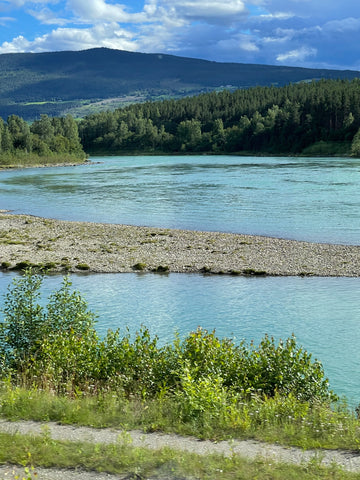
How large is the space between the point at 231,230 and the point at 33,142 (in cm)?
13487

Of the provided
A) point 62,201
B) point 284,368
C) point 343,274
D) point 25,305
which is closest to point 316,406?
point 284,368

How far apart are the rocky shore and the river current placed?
4.87ft

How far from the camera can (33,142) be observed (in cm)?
17100

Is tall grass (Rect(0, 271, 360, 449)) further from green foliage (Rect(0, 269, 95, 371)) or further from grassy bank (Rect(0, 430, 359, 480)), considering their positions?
grassy bank (Rect(0, 430, 359, 480))

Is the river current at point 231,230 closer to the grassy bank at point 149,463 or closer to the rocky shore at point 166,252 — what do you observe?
the rocky shore at point 166,252

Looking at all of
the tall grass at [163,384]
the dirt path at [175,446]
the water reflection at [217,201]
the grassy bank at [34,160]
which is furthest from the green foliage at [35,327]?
the grassy bank at [34,160]

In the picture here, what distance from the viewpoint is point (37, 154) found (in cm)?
16788

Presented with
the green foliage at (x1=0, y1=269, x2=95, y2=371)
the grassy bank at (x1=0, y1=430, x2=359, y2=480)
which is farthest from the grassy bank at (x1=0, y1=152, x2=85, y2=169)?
the grassy bank at (x1=0, y1=430, x2=359, y2=480)

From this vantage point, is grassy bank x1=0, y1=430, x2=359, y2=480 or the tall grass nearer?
grassy bank x1=0, y1=430, x2=359, y2=480

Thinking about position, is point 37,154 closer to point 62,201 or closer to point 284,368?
point 62,201

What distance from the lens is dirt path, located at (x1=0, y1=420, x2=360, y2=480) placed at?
338 inches

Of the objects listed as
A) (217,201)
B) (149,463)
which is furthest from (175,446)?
(217,201)

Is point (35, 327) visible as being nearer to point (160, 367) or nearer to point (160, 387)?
point (160, 367)

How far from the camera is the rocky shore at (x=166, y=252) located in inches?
1357
